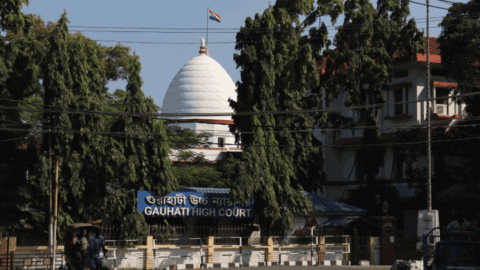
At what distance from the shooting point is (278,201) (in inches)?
1019

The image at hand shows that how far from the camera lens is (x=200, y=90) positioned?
50.5m

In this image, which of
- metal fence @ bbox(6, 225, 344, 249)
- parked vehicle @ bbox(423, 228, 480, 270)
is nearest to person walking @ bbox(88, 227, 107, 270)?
metal fence @ bbox(6, 225, 344, 249)

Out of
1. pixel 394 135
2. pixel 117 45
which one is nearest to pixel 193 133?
pixel 117 45

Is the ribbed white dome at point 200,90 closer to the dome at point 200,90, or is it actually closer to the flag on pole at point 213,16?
the dome at point 200,90

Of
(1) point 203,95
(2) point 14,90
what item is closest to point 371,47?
(2) point 14,90

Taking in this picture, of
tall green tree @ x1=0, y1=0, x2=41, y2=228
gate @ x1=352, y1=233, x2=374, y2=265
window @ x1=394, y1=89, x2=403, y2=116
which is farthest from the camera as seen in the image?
window @ x1=394, y1=89, x2=403, y2=116

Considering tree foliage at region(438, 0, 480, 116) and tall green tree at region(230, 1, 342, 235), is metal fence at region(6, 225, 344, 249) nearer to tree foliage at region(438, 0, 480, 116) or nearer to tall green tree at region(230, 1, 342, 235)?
tall green tree at region(230, 1, 342, 235)

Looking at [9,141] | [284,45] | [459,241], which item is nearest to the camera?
[459,241]

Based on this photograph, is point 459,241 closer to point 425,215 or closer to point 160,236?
point 425,215

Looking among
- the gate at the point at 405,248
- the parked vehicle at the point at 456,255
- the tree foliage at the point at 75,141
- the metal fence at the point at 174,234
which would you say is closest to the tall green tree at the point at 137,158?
the tree foliage at the point at 75,141

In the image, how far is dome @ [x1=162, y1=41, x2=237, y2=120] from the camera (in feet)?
164

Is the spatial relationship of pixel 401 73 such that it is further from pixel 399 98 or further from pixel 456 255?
pixel 456 255

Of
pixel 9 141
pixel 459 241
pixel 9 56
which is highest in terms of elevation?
pixel 9 56

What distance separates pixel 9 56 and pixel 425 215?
16995mm
